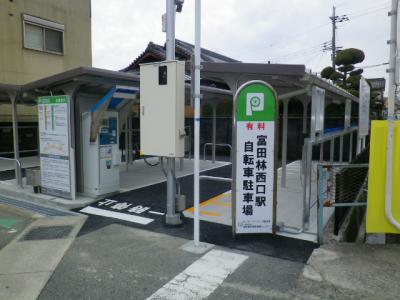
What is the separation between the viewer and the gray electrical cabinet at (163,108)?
402 centimetres

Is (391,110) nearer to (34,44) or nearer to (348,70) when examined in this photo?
(34,44)

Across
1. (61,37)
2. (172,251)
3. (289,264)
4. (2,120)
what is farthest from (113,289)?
(61,37)

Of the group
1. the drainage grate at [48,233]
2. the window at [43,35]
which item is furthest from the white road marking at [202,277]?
the window at [43,35]

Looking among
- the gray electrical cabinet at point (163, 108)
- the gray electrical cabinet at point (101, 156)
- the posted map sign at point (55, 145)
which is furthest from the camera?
the gray electrical cabinet at point (101, 156)

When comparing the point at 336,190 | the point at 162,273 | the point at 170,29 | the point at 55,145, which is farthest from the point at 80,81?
the point at 336,190

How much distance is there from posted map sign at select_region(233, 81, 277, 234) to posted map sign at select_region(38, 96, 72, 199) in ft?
10.4

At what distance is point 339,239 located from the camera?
4129 mm

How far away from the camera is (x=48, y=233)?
4.38 m

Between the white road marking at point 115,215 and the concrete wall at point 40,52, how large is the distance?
7.18 m

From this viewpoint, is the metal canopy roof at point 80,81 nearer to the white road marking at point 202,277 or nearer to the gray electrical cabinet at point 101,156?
the gray electrical cabinet at point 101,156

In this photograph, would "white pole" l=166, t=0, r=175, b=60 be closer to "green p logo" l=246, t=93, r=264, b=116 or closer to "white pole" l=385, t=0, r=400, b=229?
"green p logo" l=246, t=93, r=264, b=116

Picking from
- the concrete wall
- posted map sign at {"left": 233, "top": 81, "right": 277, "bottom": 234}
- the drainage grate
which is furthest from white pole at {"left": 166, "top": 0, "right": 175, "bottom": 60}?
the concrete wall

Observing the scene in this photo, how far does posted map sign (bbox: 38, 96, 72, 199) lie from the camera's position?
5.67 meters

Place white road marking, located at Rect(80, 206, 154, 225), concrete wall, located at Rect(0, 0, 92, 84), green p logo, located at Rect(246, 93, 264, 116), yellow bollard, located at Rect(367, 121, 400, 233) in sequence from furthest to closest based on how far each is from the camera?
concrete wall, located at Rect(0, 0, 92, 84) → white road marking, located at Rect(80, 206, 154, 225) → green p logo, located at Rect(246, 93, 264, 116) → yellow bollard, located at Rect(367, 121, 400, 233)
